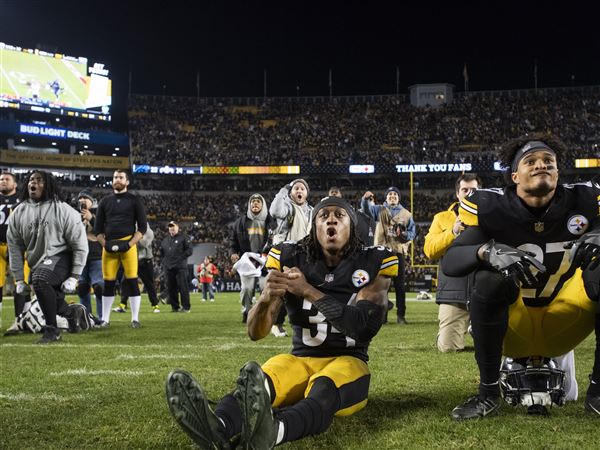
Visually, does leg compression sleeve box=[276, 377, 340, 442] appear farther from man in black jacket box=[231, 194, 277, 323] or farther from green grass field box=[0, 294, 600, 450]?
man in black jacket box=[231, 194, 277, 323]

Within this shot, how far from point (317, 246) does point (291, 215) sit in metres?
4.16

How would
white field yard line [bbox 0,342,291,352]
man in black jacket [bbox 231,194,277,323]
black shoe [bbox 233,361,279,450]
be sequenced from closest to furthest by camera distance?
black shoe [bbox 233,361,279,450] < white field yard line [bbox 0,342,291,352] < man in black jacket [bbox 231,194,277,323]

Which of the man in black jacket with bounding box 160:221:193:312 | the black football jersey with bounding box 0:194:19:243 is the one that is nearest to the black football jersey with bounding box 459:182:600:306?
the black football jersey with bounding box 0:194:19:243

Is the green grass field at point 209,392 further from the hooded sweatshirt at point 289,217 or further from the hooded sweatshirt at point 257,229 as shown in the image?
the hooded sweatshirt at point 257,229

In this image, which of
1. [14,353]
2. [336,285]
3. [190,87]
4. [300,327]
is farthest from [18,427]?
[190,87]

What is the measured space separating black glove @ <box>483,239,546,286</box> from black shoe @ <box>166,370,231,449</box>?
1.45 m

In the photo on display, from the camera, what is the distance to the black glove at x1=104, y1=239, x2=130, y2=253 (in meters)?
8.32

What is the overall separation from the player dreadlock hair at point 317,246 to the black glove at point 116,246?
17.6 ft

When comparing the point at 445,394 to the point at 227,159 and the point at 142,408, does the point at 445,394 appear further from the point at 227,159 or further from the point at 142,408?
the point at 227,159

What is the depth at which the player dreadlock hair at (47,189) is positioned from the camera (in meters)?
6.95

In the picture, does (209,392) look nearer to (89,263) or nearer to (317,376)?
(317,376)

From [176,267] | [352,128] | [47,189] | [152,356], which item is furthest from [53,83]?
[152,356]

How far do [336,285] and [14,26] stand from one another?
1894 inches

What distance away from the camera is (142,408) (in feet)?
11.0
